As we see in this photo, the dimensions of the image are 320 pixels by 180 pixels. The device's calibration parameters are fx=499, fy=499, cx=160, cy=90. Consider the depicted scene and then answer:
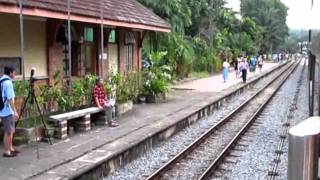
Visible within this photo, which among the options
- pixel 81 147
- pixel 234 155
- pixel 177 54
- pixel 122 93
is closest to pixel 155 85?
pixel 122 93

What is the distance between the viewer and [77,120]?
12.1m

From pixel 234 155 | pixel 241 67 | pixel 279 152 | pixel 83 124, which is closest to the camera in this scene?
pixel 234 155

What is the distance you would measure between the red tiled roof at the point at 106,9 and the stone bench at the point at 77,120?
2394mm

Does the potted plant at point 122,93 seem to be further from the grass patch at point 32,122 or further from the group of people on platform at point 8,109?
the group of people on platform at point 8,109

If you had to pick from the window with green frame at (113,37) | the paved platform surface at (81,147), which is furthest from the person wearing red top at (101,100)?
the window with green frame at (113,37)

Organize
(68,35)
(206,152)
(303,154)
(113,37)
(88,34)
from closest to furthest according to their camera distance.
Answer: (303,154) → (206,152) → (68,35) → (88,34) → (113,37)

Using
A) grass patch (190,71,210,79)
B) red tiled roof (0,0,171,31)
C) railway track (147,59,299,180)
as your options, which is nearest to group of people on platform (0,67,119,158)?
red tiled roof (0,0,171,31)

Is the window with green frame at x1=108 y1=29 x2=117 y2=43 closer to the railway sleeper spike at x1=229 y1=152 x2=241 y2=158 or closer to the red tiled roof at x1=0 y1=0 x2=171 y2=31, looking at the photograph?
the red tiled roof at x1=0 y1=0 x2=171 y2=31

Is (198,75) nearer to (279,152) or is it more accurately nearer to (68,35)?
(68,35)

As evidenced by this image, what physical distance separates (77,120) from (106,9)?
4958 millimetres

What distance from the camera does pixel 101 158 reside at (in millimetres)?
9039

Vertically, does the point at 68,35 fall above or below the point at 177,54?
above

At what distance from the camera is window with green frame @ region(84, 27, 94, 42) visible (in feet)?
52.1

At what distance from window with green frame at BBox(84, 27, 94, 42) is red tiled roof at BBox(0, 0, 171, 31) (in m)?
0.89
